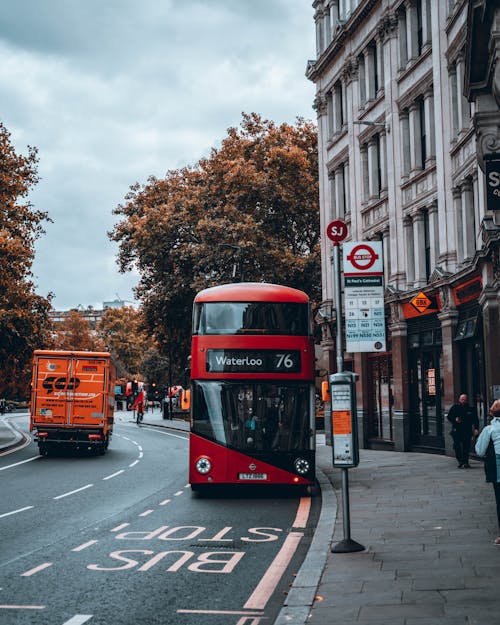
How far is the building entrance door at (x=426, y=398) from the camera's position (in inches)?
1075

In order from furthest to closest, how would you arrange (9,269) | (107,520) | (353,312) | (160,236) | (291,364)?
(160,236), (9,269), (291,364), (107,520), (353,312)

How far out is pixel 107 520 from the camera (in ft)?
46.3

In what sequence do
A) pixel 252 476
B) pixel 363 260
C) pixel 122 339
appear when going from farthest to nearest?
1. pixel 122 339
2. pixel 252 476
3. pixel 363 260

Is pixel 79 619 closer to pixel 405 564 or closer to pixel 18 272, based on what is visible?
pixel 405 564

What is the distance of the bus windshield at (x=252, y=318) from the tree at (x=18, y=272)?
696 inches

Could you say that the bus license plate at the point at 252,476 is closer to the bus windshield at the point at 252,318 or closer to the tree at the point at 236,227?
the bus windshield at the point at 252,318

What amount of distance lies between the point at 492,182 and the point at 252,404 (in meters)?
6.18

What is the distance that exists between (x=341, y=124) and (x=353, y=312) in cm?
2649

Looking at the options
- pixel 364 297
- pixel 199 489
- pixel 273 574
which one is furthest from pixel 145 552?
pixel 199 489

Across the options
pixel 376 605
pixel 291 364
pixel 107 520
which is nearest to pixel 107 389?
pixel 291 364

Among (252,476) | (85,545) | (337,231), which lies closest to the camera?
(337,231)

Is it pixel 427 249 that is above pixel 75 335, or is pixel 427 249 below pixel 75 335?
below

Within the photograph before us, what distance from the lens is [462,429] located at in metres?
21.8

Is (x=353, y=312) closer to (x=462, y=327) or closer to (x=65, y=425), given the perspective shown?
(x=462, y=327)
